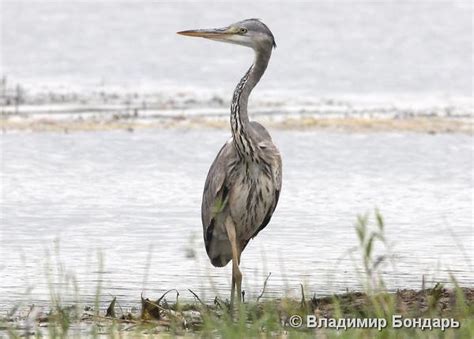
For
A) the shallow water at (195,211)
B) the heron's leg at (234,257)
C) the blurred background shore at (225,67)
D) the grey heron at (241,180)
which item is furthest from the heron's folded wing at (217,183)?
the blurred background shore at (225,67)

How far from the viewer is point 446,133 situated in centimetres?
2041

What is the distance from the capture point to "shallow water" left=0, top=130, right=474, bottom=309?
35.9ft

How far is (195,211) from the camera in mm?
14328

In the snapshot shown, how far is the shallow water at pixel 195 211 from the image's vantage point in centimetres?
1094

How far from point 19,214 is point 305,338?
24.3 ft

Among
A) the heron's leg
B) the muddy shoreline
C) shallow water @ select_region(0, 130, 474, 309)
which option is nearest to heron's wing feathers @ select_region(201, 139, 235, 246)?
the heron's leg

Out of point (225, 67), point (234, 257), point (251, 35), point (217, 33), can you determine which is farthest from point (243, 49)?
point (234, 257)

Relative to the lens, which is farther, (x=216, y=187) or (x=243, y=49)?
(x=243, y=49)

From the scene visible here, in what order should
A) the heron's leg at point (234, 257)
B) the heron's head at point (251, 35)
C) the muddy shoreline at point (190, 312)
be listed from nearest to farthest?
the muddy shoreline at point (190, 312), the heron's leg at point (234, 257), the heron's head at point (251, 35)

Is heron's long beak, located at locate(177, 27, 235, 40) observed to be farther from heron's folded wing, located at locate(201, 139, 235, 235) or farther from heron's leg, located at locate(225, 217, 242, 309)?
heron's leg, located at locate(225, 217, 242, 309)

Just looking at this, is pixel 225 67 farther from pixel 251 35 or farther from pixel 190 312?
pixel 190 312

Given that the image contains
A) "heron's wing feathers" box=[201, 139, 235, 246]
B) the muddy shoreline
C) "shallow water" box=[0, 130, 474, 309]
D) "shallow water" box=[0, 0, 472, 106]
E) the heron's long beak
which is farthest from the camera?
"shallow water" box=[0, 0, 472, 106]

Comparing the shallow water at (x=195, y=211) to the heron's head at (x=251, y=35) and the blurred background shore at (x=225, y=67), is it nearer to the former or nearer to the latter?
the heron's head at (x=251, y=35)

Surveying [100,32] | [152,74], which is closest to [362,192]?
[152,74]
